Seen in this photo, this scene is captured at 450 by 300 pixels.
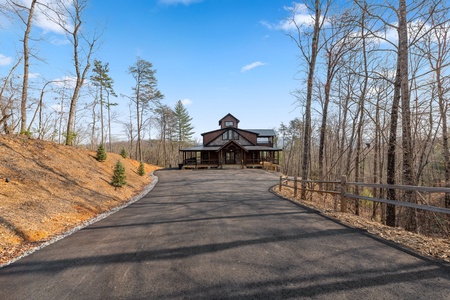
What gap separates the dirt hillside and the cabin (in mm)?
17970

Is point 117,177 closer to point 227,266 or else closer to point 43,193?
point 43,193

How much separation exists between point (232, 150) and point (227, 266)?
29.2 metres

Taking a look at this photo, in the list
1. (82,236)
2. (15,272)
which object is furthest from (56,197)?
(15,272)

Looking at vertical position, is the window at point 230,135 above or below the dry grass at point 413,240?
above

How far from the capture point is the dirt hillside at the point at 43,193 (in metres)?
5.36

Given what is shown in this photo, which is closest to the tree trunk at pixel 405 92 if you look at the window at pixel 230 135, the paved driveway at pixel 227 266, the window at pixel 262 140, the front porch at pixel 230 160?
the paved driveway at pixel 227 266

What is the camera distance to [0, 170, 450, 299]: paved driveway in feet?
9.35

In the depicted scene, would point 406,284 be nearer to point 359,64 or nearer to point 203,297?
point 203,297

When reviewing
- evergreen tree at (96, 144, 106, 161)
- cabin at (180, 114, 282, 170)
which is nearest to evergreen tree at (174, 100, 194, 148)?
cabin at (180, 114, 282, 170)

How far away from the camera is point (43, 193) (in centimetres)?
786

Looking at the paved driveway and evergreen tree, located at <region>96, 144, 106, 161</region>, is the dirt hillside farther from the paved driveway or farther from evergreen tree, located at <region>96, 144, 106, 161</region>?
evergreen tree, located at <region>96, 144, 106, 161</region>

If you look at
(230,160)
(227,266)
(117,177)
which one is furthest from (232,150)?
(227,266)

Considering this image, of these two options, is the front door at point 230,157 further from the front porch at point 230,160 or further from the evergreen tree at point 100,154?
the evergreen tree at point 100,154

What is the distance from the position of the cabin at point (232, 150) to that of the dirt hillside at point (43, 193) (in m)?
18.0
